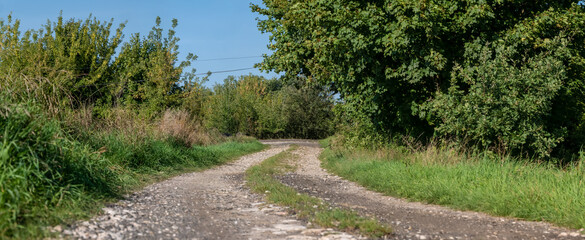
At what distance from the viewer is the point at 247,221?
6.91m

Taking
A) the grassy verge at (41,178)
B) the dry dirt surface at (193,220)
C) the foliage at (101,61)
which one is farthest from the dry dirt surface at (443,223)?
the foliage at (101,61)

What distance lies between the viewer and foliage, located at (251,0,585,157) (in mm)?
12641

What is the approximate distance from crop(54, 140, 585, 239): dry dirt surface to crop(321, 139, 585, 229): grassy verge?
34 centimetres

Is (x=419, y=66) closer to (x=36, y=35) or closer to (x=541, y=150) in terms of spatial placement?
(x=541, y=150)

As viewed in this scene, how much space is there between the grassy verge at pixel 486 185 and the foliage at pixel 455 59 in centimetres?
146

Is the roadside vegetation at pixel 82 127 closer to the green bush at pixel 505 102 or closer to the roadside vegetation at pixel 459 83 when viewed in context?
the roadside vegetation at pixel 459 83

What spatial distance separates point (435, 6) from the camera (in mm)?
12625

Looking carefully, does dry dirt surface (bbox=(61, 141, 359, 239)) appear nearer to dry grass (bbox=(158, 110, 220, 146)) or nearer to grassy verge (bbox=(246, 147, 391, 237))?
grassy verge (bbox=(246, 147, 391, 237))

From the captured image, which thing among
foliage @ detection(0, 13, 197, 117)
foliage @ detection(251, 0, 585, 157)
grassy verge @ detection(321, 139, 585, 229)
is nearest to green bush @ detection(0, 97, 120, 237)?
grassy verge @ detection(321, 139, 585, 229)

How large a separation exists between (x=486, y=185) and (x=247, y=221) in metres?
5.09

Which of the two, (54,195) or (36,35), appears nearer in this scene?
(54,195)

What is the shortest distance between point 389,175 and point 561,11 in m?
7.61

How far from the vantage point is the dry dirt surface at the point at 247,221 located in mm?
5883

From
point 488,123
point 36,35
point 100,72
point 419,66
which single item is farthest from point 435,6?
point 36,35
